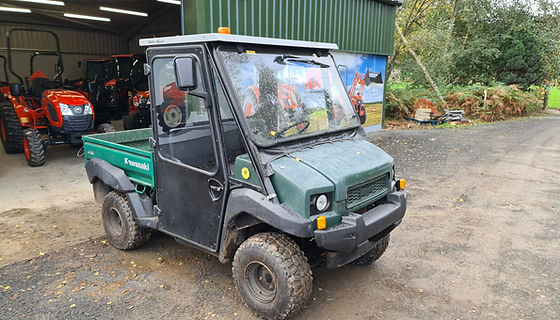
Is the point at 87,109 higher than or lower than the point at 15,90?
lower

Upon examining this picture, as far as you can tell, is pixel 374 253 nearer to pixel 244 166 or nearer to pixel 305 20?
pixel 244 166

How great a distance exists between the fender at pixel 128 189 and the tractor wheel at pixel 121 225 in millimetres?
142

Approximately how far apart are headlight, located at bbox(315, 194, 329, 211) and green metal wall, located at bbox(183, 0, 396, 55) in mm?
5489

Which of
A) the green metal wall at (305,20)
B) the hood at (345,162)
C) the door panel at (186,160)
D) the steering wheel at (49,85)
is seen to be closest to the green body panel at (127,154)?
the door panel at (186,160)

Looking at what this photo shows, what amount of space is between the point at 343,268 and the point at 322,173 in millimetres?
1585

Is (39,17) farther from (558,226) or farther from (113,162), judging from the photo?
(558,226)

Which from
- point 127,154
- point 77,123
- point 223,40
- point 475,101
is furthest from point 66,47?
point 223,40

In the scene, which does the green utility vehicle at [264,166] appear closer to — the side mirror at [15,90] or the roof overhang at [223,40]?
the roof overhang at [223,40]

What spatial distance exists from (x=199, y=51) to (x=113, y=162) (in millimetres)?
1982

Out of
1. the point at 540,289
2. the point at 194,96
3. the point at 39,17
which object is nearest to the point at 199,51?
the point at 194,96

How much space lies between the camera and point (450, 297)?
3.72 meters

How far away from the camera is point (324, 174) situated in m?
3.08

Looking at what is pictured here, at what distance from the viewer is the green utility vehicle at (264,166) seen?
3031mm

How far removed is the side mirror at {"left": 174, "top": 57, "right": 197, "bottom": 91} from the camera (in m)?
3.10
